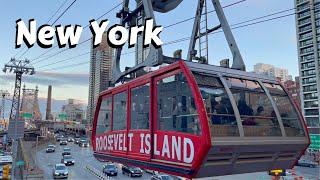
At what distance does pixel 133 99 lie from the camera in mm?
9031

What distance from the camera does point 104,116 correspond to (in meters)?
11.7

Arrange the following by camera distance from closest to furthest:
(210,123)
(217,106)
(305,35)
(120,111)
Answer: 1. (210,123)
2. (217,106)
3. (120,111)
4. (305,35)

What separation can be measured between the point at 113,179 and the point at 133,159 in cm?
2270

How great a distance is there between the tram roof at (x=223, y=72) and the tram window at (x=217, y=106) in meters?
0.17

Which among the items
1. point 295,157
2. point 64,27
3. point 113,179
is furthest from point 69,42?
point 113,179

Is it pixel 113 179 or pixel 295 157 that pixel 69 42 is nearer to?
pixel 295 157

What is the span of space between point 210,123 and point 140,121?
2656 millimetres

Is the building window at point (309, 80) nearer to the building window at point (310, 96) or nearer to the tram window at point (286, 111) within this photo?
the building window at point (310, 96)

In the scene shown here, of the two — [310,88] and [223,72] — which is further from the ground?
[310,88]

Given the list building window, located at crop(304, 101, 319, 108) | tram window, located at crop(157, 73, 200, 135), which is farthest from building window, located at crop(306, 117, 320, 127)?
tram window, located at crop(157, 73, 200, 135)

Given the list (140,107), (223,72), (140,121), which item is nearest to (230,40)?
(223,72)

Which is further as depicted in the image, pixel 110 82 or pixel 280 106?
pixel 110 82

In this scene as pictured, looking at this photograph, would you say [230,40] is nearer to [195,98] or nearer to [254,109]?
[254,109]

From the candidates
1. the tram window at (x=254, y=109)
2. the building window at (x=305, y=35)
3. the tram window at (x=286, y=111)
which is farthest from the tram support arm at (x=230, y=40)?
the building window at (x=305, y=35)
